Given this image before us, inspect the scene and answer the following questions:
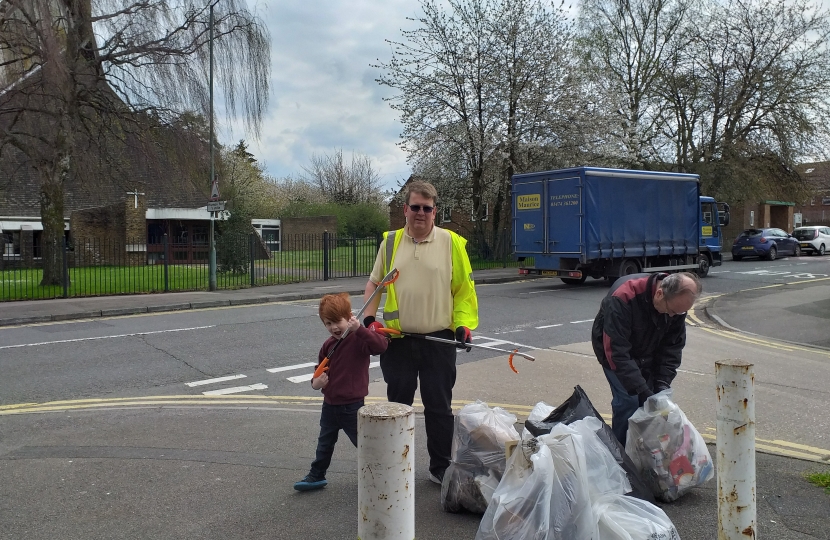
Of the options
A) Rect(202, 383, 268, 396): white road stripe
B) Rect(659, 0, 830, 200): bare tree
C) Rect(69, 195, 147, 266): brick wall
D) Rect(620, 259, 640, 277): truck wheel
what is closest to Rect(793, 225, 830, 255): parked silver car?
Rect(659, 0, 830, 200): bare tree

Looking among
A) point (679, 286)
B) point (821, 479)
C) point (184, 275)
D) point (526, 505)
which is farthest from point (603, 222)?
point (526, 505)

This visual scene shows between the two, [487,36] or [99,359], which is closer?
Answer: [99,359]

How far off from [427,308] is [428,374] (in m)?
0.40

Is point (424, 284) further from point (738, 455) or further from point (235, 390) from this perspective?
point (235, 390)

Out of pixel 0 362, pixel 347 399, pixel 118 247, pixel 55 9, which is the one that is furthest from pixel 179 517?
pixel 118 247

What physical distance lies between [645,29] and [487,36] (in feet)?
44.8

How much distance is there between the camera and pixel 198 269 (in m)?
20.7

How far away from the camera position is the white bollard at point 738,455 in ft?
9.82

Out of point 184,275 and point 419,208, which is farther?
point 184,275

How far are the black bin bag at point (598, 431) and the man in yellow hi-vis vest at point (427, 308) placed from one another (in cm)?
58

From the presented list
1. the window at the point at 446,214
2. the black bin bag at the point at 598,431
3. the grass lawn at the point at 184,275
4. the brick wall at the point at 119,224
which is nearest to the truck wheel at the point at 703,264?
the grass lawn at the point at 184,275

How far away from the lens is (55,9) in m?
15.8

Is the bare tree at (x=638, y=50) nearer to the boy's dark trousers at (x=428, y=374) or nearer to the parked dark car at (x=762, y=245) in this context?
the parked dark car at (x=762, y=245)

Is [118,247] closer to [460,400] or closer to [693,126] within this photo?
[460,400]
